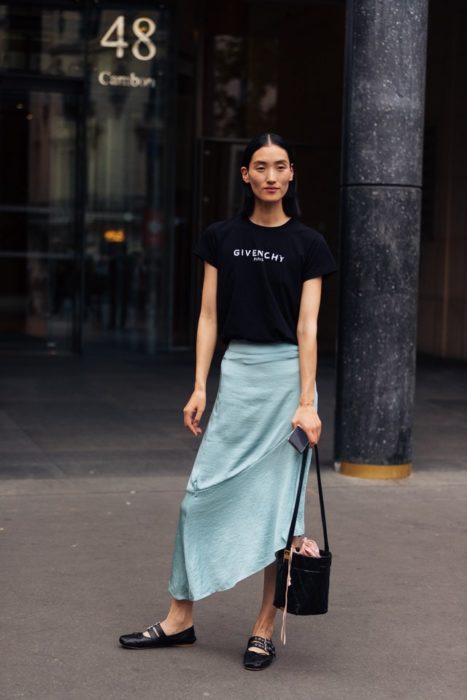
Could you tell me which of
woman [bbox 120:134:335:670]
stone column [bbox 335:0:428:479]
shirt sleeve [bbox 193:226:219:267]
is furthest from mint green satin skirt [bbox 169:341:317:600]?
stone column [bbox 335:0:428:479]

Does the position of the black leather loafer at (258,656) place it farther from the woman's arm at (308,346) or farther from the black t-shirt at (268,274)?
the black t-shirt at (268,274)

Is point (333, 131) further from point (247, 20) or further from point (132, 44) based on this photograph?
point (132, 44)

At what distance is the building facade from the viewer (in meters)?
15.8

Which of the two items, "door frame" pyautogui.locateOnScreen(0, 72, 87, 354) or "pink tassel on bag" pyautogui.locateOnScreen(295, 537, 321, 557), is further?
"door frame" pyautogui.locateOnScreen(0, 72, 87, 354)

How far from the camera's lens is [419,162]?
838 cm

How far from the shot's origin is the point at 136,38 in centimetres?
1588

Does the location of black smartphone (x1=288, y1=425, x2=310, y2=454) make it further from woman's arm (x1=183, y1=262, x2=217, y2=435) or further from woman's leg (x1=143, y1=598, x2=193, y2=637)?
woman's leg (x1=143, y1=598, x2=193, y2=637)

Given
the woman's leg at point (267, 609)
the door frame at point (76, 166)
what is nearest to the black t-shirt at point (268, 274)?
the woman's leg at point (267, 609)

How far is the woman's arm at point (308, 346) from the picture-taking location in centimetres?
472

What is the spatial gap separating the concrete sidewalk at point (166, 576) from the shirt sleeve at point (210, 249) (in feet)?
4.82

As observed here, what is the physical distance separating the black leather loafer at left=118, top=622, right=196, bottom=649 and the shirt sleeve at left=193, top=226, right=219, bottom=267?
Result: 1.38 metres

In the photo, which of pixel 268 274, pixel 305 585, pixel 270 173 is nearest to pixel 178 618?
pixel 305 585

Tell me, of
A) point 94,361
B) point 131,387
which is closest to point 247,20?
point 94,361

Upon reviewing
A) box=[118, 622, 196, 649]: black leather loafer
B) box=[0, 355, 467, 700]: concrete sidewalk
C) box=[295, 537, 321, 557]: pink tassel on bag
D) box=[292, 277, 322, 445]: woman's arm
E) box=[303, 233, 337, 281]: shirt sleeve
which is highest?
box=[303, 233, 337, 281]: shirt sleeve
